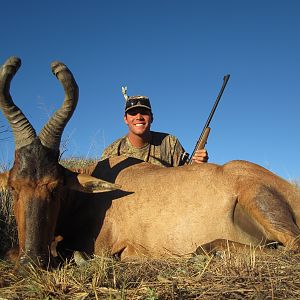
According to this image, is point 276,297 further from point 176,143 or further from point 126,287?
point 176,143

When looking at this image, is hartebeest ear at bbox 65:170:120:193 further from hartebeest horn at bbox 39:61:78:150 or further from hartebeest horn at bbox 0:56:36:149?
hartebeest horn at bbox 0:56:36:149

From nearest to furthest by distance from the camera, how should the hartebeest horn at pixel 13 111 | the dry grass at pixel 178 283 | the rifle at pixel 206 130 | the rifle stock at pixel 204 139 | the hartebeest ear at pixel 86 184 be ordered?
the dry grass at pixel 178 283 → the hartebeest horn at pixel 13 111 → the hartebeest ear at pixel 86 184 → the rifle stock at pixel 204 139 → the rifle at pixel 206 130

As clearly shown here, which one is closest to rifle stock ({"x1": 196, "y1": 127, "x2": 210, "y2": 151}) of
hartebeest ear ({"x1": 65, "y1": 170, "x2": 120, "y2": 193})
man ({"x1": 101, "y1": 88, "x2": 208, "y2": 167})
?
man ({"x1": 101, "y1": 88, "x2": 208, "y2": 167})

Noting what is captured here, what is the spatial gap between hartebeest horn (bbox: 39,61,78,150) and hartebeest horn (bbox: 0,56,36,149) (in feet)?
0.55

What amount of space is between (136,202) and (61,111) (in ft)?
4.85

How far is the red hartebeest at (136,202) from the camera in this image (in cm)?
444

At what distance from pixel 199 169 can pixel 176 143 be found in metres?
3.53

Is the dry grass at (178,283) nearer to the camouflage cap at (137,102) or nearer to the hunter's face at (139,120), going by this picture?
the hunter's face at (139,120)

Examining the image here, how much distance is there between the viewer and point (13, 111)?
482 centimetres

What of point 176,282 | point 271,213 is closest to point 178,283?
point 176,282

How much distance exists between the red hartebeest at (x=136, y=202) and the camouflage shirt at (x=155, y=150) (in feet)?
9.45

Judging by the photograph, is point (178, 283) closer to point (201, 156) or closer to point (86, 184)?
point (86, 184)

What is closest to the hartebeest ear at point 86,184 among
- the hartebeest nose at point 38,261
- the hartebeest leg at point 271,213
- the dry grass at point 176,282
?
the hartebeest nose at point 38,261

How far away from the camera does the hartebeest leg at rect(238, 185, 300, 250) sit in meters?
4.69
